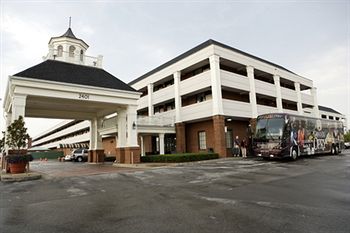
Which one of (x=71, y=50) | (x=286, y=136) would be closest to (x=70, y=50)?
(x=71, y=50)

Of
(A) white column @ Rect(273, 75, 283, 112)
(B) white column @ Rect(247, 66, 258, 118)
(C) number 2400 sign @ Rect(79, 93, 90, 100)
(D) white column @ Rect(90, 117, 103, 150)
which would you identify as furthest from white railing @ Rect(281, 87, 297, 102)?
(C) number 2400 sign @ Rect(79, 93, 90, 100)

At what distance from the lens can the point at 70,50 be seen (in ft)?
Result: 76.2

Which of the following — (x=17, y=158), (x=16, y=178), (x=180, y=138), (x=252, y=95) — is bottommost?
(x=16, y=178)

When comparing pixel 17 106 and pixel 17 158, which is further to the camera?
pixel 17 106

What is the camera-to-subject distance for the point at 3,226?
16.5 feet

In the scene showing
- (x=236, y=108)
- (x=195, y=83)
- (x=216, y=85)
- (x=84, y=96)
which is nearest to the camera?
(x=84, y=96)

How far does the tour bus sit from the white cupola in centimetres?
1597

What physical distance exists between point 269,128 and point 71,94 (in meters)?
15.0

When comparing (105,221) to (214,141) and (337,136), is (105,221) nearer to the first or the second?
(214,141)

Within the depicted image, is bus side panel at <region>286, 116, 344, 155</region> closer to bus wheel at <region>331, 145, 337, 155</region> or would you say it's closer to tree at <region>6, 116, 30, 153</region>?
bus wheel at <region>331, 145, 337, 155</region>

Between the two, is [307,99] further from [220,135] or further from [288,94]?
[220,135]

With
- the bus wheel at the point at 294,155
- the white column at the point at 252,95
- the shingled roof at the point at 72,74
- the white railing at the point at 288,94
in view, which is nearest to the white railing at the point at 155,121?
the shingled roof at the point at 72,74

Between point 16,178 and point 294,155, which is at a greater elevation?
point 294,155

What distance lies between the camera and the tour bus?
739 inches
